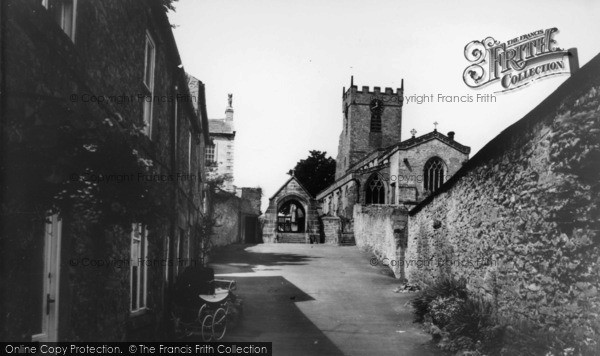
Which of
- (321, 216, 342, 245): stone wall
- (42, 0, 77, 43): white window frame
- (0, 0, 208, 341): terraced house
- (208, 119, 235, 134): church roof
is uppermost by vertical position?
(208, 119, 235, 134): church roof

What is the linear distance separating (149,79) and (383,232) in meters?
16.2

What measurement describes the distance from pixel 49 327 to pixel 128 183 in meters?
1.64

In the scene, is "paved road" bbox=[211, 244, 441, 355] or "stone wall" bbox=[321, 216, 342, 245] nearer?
"paved road" bbox=[211, 244, 441, 355]

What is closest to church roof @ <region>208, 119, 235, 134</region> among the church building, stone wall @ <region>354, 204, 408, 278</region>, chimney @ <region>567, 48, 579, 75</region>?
stone wall @ <region>354, 204, 408, 278</region>

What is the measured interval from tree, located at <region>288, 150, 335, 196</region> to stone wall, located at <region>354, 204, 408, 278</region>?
34.0 m

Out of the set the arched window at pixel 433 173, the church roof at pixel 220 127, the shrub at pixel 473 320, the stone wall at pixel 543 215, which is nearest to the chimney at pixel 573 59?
the stone wall at pixel 543 215

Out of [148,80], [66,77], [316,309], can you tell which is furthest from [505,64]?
[316,309]

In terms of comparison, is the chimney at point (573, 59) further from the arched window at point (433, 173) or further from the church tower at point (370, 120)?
the church tower at point (370, 120)

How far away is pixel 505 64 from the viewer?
8430 mm

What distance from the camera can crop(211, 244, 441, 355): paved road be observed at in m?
10.3

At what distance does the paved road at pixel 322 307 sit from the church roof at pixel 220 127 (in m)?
10.9

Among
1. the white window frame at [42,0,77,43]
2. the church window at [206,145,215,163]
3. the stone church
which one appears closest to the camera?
the white window frame at [42,0,77,43]

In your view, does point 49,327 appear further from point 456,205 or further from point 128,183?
point 456,205

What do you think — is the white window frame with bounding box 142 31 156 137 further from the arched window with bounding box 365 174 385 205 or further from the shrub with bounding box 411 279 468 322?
the arched window with bounding box 365 174 385 205
